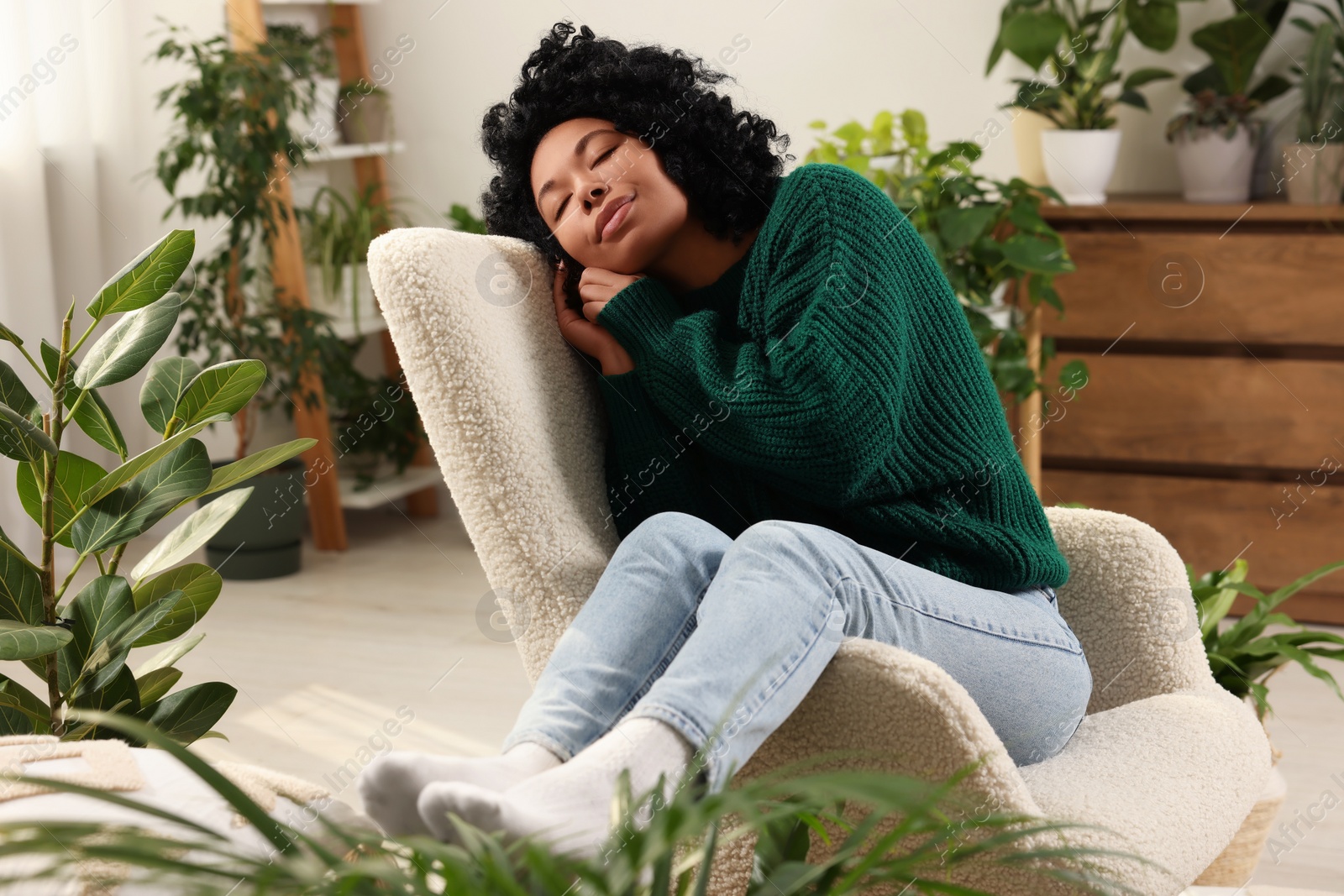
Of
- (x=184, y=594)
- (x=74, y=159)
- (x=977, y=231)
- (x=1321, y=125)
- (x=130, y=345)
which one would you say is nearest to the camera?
(x=130, y=345)

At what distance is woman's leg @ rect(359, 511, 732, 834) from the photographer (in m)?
0.81

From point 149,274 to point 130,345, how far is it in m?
0.07

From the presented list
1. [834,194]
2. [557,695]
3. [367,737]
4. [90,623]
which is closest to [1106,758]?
[557,695]

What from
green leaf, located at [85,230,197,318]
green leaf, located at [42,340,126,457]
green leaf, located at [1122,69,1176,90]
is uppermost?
green leaf, located at [1122,69,1176,90]

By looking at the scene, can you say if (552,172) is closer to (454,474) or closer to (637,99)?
(637,99)

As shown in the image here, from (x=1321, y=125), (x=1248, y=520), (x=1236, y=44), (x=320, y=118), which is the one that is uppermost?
(x=1236, y=44)

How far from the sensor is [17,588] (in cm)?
108

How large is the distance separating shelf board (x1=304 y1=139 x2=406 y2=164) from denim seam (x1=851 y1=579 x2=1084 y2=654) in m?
2.40

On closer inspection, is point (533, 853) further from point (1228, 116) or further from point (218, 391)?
point (1228, 116)

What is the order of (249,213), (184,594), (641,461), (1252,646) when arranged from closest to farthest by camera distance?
(184,594), (641,461), (1252,646), (249,213)

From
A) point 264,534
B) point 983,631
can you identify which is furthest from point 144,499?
point 264,534

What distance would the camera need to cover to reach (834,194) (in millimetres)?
1324

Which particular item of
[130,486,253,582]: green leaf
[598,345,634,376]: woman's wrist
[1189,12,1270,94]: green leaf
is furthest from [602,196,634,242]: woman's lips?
[1189,12,1270,94]: green leaf

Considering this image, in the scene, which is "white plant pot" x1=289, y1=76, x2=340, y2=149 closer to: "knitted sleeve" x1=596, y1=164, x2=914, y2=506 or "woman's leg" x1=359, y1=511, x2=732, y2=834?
"knitted sleeve" x1=596, y1=164, x2=914, y2=506
